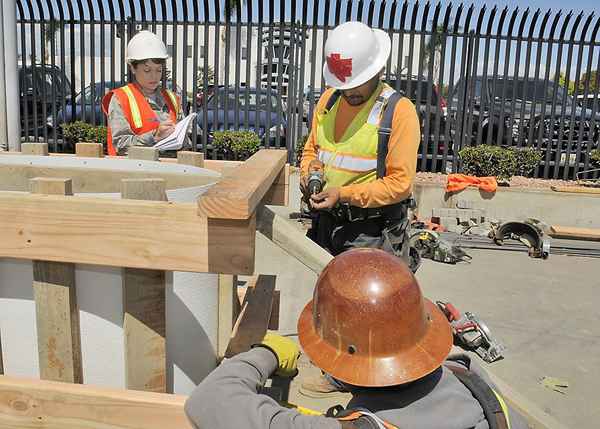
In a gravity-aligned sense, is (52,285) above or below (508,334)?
above

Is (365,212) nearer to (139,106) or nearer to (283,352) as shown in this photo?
(283,352)

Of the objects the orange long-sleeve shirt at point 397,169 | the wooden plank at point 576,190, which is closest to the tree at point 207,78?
the wooden plank at point 576,190

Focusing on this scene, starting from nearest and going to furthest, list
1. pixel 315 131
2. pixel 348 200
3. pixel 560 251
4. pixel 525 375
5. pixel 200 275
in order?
1. pixel 200 275
2. pixel 348 200
3. pixel 315 131
4. pixel 525 375
5. pixel 560 251

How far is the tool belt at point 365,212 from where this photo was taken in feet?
10.6

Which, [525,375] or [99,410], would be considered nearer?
[99,410]

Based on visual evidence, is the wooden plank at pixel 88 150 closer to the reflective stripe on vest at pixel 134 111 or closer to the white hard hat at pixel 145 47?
the reflective stripe on vest at pixel 134 111

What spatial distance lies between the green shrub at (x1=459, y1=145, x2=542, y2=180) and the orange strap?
1.62 ft

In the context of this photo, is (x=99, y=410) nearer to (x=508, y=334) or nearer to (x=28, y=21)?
(x=508, y=334)

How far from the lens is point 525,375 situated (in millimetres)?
3863

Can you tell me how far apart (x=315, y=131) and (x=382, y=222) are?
2.21 feet

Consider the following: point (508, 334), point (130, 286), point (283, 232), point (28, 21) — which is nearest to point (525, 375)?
point (508, 334)

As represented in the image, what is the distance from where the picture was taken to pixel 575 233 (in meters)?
7.93

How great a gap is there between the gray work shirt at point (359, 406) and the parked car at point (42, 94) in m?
9.13

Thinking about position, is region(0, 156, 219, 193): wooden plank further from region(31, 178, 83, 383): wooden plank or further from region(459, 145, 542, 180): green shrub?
region(459, 145, 542, 180): green shrub
